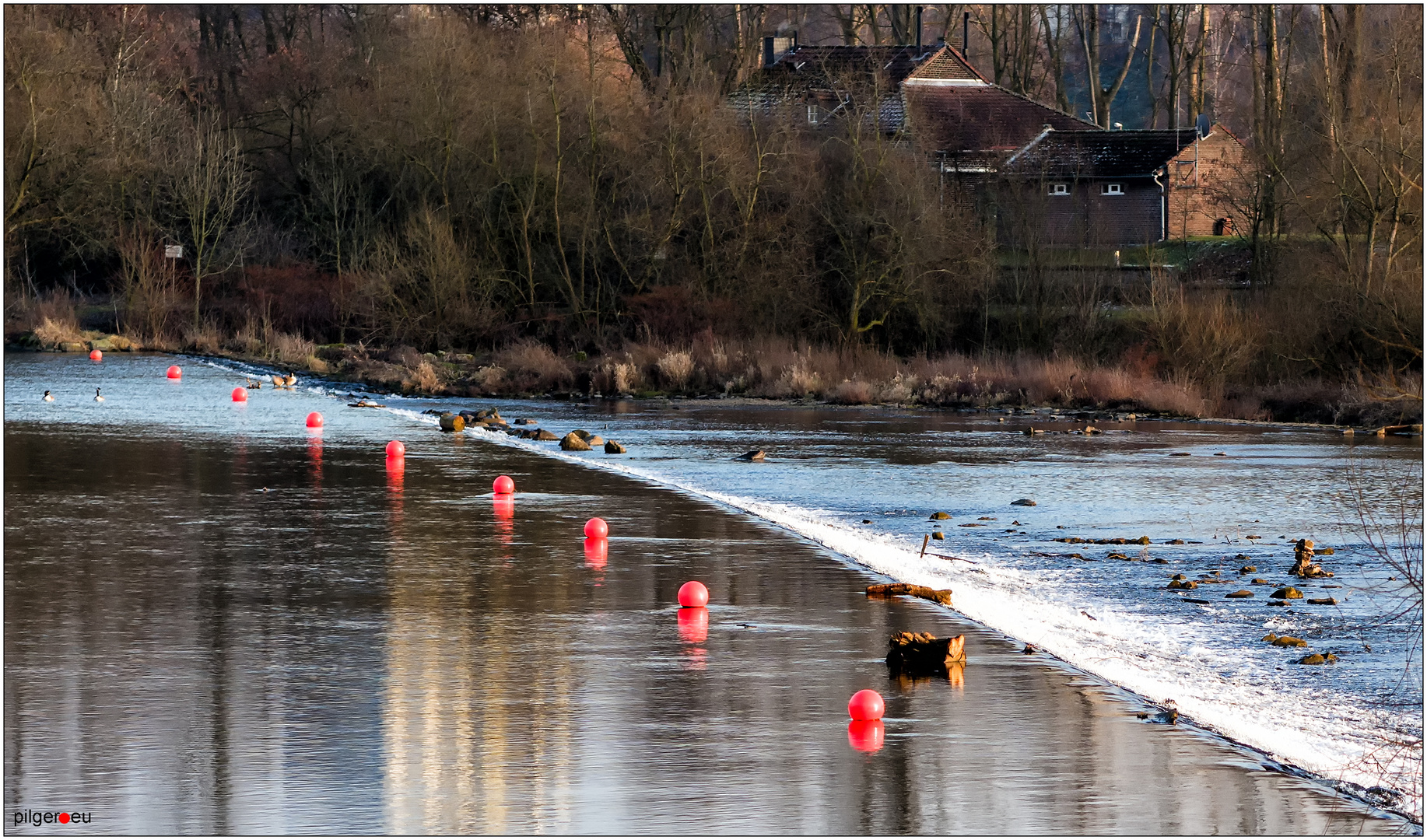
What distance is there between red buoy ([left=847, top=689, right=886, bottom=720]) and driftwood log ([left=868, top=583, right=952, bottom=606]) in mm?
4164

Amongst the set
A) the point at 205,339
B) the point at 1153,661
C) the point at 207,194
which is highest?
the point at 207,194

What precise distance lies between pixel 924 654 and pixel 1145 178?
56.0 m

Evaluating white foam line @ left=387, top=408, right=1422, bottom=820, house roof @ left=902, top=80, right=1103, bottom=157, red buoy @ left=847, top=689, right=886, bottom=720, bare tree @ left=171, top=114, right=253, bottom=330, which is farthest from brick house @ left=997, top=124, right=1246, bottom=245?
red buoy @ left=847, top=689, right=886, bottom=720

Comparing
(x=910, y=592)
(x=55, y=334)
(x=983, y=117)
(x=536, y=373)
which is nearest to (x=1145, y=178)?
(x=983, y=117)

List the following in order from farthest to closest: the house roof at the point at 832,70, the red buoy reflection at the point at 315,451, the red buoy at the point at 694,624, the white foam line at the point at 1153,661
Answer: the house roof at the point at 832,70 → the red buoy reflection at the point at 315,451 → the red buoy at the point at 694,624 → the white foam line at the point at 1153,661

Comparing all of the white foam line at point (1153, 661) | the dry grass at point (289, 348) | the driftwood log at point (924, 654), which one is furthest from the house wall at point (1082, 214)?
the driftwood log at point (924, 654)

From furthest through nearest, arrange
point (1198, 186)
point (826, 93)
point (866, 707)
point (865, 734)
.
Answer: point (1198, 186) → point (826, 93) → point (866, 707) → point (865, 734)

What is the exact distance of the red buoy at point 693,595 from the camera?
12773 mm

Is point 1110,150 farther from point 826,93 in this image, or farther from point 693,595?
point 693,595

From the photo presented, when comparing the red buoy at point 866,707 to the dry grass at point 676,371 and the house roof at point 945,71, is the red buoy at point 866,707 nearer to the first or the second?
the dry grass at point 676,371

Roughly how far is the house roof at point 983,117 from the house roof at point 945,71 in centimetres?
29

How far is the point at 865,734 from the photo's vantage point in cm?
915

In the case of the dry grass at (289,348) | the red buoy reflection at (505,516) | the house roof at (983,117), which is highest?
the house roof at (983,117)

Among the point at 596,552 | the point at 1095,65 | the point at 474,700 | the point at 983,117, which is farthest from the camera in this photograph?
the point at 1095,65
